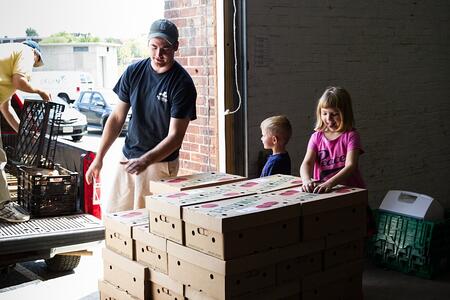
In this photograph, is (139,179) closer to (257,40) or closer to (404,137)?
(257,40)

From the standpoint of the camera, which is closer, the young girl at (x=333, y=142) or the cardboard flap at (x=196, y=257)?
the cardboard flap at (x=196, y=257)

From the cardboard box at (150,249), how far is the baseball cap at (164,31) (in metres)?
1.36

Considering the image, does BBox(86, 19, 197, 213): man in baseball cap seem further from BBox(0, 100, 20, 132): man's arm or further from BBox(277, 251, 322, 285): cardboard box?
BBox(0, 100, 20, 132): man's arm

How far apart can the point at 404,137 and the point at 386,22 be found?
4.73 ft

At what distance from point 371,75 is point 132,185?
3.51 meters

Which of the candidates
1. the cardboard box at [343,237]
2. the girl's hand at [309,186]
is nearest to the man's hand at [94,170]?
the girl's hand at [309,186]

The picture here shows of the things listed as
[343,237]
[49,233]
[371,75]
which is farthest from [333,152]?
[371,75]

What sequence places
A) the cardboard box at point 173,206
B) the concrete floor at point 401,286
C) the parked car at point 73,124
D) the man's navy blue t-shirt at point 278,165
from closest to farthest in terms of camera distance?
the cardboard box at point 173,206 < the man's navy blue t-shirt at point 278,165 < the concrete floor at point 401,286 < the parked car at point 73,124

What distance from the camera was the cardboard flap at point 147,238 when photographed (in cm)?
350

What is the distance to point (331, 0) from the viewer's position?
20.2ft

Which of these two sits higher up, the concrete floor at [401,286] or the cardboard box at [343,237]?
the cardboard box at [343,237]

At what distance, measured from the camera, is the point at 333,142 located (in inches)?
174

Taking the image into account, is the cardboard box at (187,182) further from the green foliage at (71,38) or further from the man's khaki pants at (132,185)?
the green foliage at (71,38)

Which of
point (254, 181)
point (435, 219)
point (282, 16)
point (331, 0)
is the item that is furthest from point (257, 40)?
point (435, 219)
